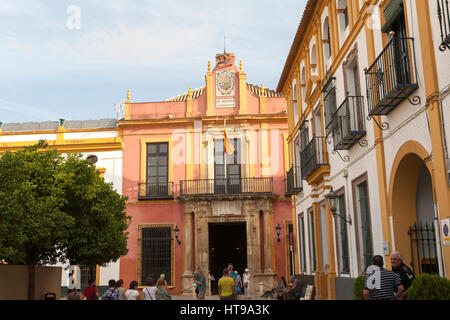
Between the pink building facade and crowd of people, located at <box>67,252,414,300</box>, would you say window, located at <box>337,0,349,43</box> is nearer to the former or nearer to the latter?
crowd of people, located at <box>67,252,414,300</box>

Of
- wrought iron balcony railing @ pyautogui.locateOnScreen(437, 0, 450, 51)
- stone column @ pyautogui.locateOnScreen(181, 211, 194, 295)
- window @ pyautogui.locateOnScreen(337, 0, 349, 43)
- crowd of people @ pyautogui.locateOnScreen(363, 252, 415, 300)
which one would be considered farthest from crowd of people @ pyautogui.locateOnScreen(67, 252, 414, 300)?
window @ pyautogui.locateOnScreen(337, 0, 349, 43)

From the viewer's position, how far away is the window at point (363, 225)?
11.8 metres

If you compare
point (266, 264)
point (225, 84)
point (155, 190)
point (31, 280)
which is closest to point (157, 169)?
point (155, 190)

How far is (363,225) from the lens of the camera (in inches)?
481

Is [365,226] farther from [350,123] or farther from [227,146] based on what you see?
[227,146]

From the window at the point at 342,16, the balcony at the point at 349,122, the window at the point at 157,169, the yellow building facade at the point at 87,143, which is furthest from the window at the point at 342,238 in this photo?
the yellow building facade at the point at 87,143

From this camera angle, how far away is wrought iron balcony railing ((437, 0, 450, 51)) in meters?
7.21

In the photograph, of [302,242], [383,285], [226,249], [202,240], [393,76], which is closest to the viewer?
[383,285]

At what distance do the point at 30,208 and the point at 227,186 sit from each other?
1169cm

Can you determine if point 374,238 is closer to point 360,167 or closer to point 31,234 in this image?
point 360,167

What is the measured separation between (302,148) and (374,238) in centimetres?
694

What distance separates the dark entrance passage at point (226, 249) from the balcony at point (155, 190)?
491 centimetres

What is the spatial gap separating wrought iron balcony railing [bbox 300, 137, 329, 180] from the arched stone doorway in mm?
4659
